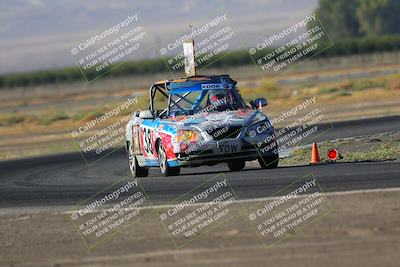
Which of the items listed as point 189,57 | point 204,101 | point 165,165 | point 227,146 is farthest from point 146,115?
point 189,57

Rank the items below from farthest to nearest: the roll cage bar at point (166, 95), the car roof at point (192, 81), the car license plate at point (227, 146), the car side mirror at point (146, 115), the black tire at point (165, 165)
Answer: the car roof at point (192, 81)
the roll cage bar at point (166, 95)
the car side mirror at point (146, 115)
the black tire at point (165, 165)
the car license plate at point (227, 146)

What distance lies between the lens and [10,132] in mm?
50781

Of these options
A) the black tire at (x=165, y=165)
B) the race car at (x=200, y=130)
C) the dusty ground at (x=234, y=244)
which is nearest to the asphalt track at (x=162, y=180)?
the black tire at (x=165, y=165)

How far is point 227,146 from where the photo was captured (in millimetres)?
17703

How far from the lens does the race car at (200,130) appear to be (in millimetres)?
→ 17750

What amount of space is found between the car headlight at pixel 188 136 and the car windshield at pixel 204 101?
100cm

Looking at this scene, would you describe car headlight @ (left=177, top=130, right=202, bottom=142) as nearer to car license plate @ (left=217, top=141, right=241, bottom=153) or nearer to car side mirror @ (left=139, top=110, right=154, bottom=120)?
car license plate @ (left=217, top=141, right=241, bottom=153)

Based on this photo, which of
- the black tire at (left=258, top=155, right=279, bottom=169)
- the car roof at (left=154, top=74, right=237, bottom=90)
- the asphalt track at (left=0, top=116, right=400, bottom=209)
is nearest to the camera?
the asphalt track at (left=0, top=116, right=400, bottom=209)

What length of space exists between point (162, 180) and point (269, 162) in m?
1.92

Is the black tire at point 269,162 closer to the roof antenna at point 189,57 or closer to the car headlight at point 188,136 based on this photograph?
the car headlight at point 188,136

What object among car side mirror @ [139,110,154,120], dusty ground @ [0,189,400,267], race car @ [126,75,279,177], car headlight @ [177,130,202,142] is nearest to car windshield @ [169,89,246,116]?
race car @ [126,75,279,177]

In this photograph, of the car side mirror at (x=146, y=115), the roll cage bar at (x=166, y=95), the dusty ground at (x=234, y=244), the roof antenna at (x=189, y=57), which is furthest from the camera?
the roof antenna at (x=189, y=57)

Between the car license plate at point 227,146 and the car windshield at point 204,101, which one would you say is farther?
the car windshield at point 204,101

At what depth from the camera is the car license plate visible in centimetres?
1769
